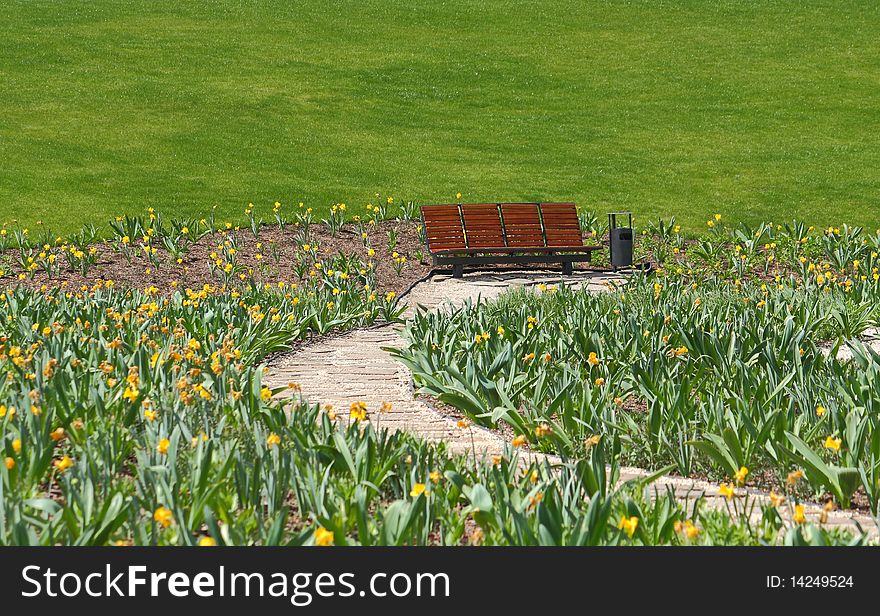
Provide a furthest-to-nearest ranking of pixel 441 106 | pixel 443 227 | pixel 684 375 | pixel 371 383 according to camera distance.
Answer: pixel 441 106 → pixel 443 227 → pixel 371 383 → pixel 684 375

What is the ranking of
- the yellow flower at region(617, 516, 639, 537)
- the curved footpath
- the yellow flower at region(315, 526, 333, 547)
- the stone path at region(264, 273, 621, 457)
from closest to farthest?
the yellow flower at region(315, 526, 333, 547), the yellow flower at region(617, 516, 639, 537), the curved footpath, the stone path at region(264, 273, 621, 457)

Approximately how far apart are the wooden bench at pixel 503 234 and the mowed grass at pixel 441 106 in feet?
8.11

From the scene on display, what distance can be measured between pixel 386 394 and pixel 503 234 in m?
6.13

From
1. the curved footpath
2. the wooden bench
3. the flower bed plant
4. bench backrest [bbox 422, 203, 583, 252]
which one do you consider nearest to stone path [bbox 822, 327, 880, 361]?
the flower bed plant

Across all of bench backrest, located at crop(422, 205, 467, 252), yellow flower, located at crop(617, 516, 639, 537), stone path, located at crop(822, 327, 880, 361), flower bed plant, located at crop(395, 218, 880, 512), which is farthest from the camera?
bench backrest, located at crop(422, 205, 467, 252)

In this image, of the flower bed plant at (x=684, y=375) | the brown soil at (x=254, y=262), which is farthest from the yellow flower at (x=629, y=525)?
the brown soil at (x=254, y=262)

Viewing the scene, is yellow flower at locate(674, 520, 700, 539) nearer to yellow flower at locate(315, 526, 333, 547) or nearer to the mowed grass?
yellow flower at locate(315, 526, 333, 547)

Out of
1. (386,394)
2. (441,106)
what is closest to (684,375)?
(386,394)

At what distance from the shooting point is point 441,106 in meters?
19.5

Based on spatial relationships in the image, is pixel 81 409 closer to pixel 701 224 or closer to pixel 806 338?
pixel 806 338

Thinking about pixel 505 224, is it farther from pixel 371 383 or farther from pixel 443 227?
pixel 371 383

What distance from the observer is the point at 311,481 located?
10.7 ft

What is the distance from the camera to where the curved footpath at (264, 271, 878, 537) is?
3.89 m

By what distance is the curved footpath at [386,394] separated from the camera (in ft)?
12.8
